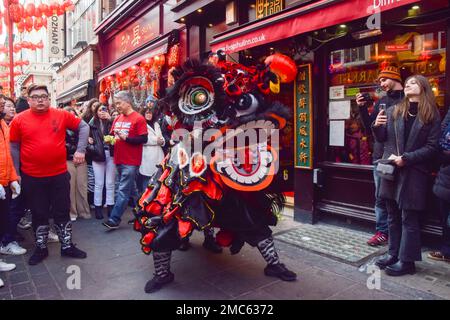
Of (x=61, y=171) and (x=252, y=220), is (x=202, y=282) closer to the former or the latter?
(x=252, y=220)

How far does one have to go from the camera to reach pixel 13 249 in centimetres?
425

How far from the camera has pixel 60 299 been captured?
9.91 ft

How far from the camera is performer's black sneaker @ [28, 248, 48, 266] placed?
153 inches

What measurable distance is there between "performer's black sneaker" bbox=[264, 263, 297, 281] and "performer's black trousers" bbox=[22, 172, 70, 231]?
241 cm

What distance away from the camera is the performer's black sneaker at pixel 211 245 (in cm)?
423

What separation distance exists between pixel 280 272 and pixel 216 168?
124cm

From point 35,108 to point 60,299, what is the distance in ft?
6.78

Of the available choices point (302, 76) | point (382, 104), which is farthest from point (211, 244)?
point (302, 76)

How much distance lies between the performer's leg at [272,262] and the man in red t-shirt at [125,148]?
2569 mm

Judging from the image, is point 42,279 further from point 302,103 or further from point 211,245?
point 302,103
